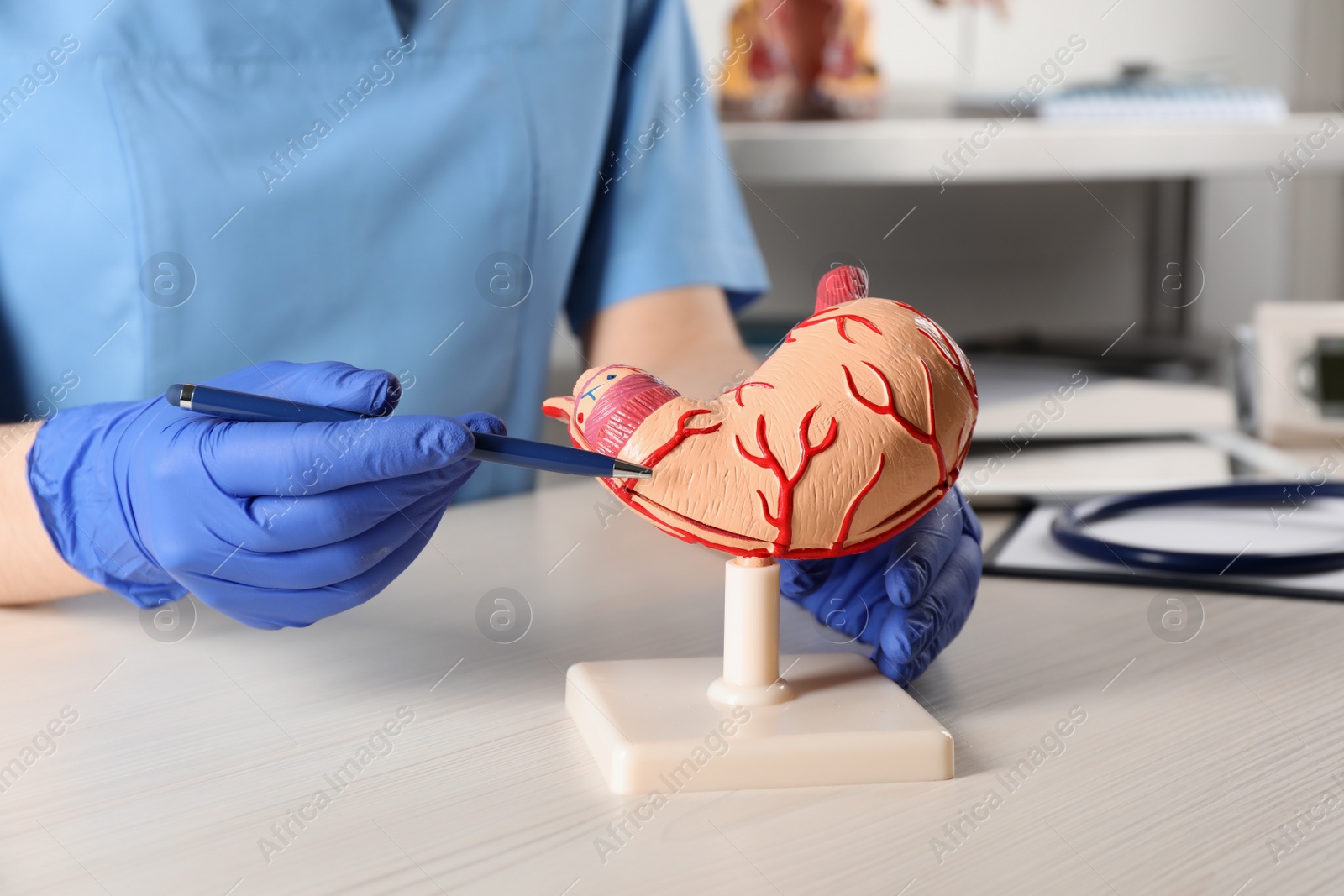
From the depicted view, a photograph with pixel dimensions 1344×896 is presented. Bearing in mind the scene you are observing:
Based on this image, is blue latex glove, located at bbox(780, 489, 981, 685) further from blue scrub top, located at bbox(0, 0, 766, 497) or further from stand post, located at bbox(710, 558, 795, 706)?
blue scrub top, located at bbox(0, 0, 766, 497)

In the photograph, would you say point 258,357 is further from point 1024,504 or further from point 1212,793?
point 1212,793

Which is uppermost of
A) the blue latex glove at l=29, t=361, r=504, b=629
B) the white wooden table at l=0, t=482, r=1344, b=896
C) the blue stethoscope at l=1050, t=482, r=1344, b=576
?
the blue latex glove at l=29, t=361, r=504, b=629

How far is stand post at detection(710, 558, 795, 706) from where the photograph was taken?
498 mm

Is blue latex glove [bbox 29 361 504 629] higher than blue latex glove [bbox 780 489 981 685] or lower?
higher

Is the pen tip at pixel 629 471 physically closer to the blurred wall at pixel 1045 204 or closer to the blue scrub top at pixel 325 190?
the blue scrub top at pixel 325 190

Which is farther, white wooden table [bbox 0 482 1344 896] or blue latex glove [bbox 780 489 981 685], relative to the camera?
blue latex glove [bbox 780 489 981 685]

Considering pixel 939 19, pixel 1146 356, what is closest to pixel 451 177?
pixel 1146 356

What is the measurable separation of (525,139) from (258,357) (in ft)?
0.87

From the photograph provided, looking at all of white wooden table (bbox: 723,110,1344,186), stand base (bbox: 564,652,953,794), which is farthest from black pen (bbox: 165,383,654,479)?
white wooden table (bbox: 723,110,1344,186)

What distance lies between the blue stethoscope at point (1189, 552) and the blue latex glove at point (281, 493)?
40 cm

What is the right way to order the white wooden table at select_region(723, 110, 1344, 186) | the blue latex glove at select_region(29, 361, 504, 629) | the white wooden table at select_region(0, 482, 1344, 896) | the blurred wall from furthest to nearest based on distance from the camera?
the blurred wall < the white wooden table at select_region(723, 110, 1344, 186) < the blue latex glove at select_region(29, 361, 504, 629) < the white wooden table at select_region(0, 482, 1344, 896)

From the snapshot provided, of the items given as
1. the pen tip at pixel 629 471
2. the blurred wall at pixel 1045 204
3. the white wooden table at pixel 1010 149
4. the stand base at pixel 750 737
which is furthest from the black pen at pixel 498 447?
the blurred wall at pixel 1045 204

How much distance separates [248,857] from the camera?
1.28ft

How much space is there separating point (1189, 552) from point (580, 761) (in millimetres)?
406
